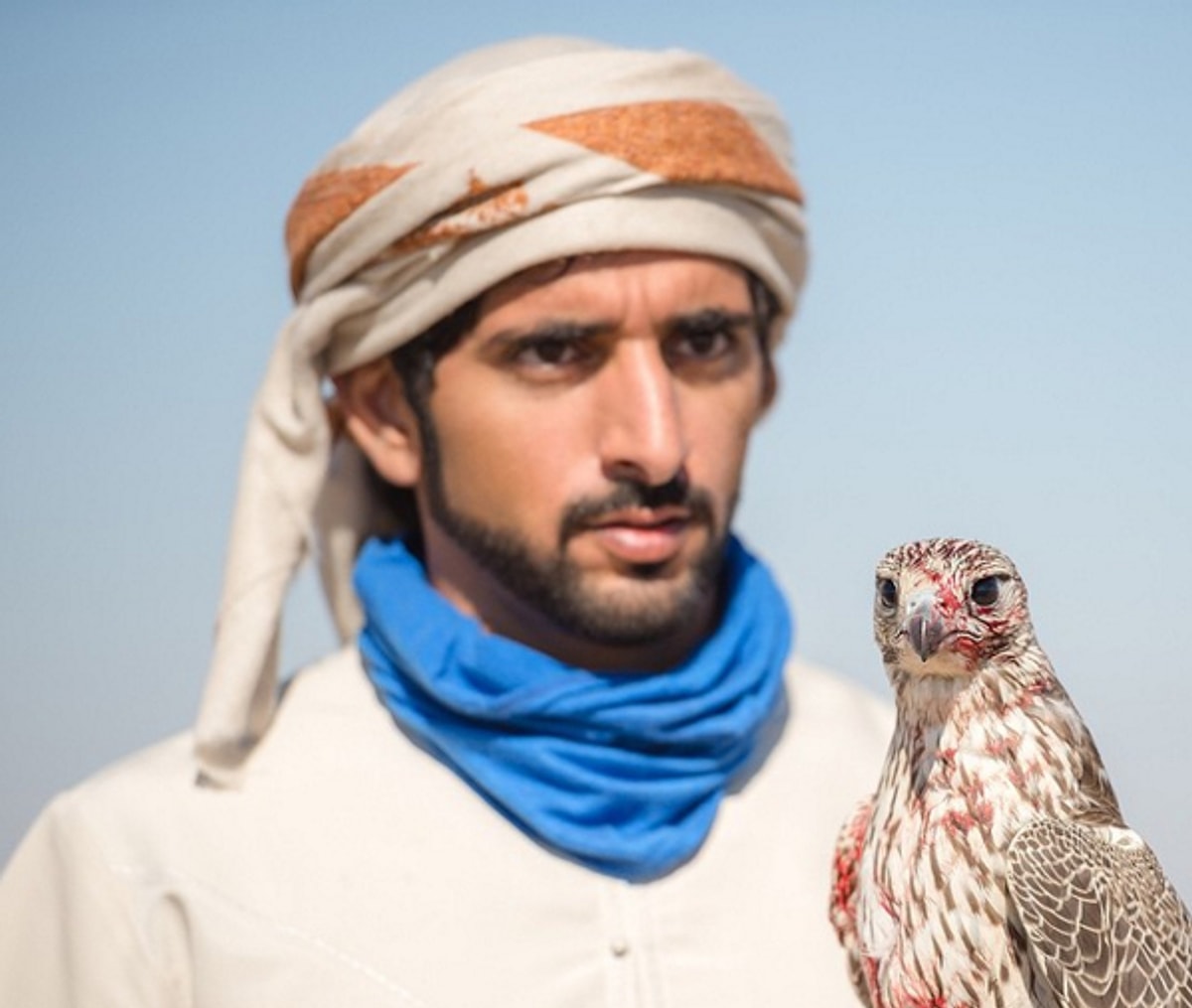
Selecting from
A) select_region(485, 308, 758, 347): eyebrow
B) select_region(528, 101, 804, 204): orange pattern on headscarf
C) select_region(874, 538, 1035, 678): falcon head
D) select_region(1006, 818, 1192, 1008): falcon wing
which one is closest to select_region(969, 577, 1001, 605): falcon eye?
select_region(874, 538, 1035, 678): falcon head

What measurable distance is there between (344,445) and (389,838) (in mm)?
1096

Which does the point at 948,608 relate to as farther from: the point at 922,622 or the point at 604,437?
the point at 604,437

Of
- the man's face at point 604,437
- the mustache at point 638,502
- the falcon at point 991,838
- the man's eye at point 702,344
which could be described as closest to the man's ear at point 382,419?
the man's face at point 604,437

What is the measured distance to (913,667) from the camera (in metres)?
2.68

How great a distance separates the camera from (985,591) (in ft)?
8.54

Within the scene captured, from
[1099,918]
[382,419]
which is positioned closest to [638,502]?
[382,419]

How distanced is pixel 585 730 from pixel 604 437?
1.83 feet

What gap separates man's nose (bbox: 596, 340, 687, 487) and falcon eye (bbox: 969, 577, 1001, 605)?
104cm

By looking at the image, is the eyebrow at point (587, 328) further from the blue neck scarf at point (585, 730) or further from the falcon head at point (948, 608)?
the falcon head at point (948, 608)

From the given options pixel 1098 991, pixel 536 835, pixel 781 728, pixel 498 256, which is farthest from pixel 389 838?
pixel 1098 991

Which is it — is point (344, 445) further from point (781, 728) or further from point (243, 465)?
point (781, 728)

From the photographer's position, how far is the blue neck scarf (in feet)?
11.7

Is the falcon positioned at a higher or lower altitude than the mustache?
lower

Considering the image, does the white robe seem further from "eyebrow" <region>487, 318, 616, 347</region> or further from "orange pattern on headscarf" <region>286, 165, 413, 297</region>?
"orange pattern on headscarf" <region>286, 165, 413, 297</region>
